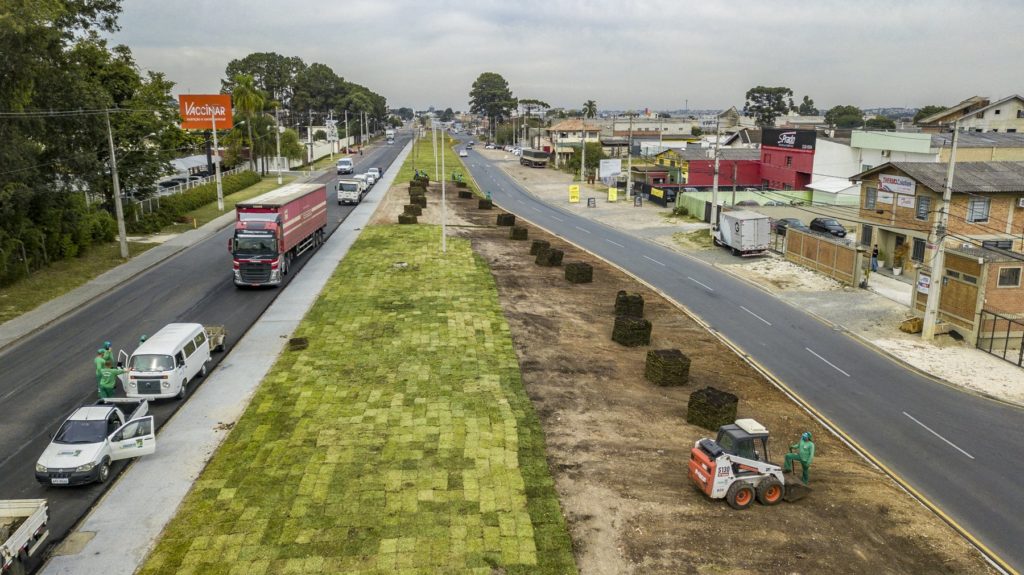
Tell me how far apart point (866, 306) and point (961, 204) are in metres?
13.3

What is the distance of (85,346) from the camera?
28141 millimetres

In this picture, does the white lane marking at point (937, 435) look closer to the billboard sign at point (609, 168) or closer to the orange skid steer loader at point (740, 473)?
the orange skid steer loader at point (740, 473)

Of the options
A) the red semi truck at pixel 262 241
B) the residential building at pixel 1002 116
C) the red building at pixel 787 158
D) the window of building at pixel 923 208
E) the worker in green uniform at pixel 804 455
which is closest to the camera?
the worker in green uniform at pixel 804 455

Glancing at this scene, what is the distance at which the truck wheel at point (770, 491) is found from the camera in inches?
680

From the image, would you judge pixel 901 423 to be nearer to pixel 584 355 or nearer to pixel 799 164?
pixel 584 355

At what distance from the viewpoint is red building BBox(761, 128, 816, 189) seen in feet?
254

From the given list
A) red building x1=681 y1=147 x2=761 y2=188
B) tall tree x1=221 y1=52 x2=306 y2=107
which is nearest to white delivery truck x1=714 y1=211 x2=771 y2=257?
red building x1=681 y1=147 x2=761 y2=188

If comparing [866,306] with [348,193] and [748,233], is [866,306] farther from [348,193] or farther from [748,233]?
[348,193]

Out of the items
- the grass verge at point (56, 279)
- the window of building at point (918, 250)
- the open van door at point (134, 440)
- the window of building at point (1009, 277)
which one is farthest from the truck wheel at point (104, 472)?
the window of building at point (918, 250)

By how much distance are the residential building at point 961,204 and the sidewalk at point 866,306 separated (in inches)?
159

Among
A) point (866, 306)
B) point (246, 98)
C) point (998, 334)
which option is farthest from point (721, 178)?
point (246, 98)

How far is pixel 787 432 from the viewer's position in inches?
870

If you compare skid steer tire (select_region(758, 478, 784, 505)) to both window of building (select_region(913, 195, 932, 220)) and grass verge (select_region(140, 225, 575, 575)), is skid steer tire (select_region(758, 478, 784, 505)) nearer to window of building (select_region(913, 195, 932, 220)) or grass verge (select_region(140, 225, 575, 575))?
grass verge (select_region(140, 225, 575, 575))

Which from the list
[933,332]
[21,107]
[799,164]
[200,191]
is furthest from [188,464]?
[799,164]
